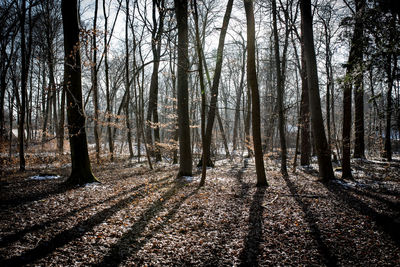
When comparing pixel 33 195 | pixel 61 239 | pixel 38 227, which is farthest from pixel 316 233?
pixel 33 195

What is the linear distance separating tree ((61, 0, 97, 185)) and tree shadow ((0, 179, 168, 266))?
2.63 meters

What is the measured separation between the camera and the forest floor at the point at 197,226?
3.21 metres

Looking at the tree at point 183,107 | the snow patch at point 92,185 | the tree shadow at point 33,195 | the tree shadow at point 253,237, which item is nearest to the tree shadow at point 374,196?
the tree shadow at point 253,237

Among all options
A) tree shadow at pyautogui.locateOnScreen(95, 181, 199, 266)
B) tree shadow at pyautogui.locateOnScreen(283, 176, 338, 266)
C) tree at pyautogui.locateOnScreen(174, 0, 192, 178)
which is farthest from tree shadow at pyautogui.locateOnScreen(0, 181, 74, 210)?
tree shadow at pyautogui.locateOnScreen(283, 176, 338, 266)

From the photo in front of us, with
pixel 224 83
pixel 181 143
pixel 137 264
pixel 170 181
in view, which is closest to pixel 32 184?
pixel 170 181

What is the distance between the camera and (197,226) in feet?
14.6

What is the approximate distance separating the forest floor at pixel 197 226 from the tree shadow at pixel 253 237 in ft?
0.06

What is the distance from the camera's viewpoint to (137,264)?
10.1ft

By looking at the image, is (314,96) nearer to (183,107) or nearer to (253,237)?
(183,107)

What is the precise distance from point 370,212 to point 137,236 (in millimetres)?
5041

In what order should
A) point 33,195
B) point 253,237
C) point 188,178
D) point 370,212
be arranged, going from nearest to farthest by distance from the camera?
point 253,237 → point 370,212 → point 33,195 → point 188,178

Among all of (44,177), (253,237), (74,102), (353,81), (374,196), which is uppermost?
(353,81)

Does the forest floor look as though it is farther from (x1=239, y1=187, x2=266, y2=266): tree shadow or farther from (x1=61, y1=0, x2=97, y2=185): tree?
(x1=61, y1=0, x2=97, y2=185): tree

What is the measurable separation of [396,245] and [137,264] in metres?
4.11
